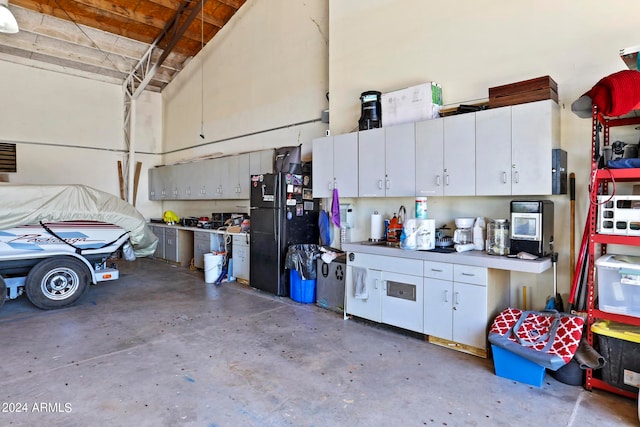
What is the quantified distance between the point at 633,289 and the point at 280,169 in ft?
14.5

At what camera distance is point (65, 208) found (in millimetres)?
4824

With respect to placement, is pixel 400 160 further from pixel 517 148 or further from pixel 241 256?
pixel 241 256

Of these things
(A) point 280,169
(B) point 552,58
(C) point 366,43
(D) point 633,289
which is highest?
(C) point 366,43

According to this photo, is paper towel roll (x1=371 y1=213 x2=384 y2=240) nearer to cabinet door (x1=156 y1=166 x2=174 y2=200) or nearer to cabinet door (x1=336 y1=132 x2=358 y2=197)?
cabinet door (x1=336 y1=132 x2=358 y2=197)

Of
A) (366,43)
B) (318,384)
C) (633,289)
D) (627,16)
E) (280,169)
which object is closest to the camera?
(633,289)

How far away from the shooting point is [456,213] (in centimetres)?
408

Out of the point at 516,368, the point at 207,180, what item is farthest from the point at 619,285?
the point at 207,180

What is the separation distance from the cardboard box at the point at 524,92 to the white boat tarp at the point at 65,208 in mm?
4816

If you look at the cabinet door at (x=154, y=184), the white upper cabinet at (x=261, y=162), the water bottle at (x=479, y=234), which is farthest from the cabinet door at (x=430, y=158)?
the cabinet door at (x=154, y=184)

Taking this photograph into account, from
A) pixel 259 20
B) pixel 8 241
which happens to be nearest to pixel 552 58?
pixel 259 20

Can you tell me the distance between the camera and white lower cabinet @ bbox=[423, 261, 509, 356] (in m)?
3.21

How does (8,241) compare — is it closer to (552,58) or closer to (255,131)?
(255,131)

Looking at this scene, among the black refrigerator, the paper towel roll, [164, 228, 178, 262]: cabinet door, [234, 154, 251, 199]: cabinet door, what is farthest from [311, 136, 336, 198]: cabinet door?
[164, 228, 178, 262]: cabinet door

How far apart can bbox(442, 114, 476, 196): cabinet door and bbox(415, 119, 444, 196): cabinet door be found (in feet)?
0.18
